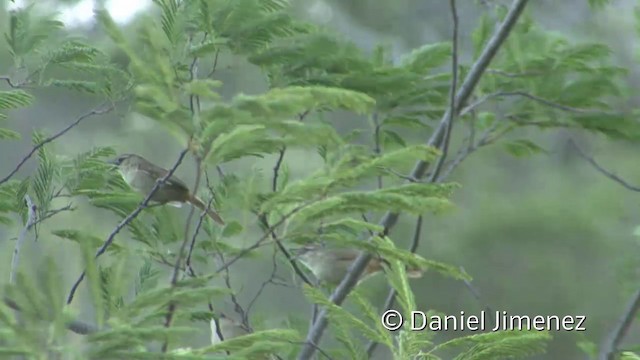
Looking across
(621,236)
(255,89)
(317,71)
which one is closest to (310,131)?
(317,71)

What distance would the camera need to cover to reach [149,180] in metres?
1.31

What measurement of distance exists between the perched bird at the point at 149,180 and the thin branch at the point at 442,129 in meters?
0.25

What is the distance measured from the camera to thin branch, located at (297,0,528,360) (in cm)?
143

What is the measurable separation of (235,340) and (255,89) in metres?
1.46

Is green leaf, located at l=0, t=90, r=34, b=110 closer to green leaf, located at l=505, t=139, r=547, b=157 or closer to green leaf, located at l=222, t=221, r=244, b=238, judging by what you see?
green leaf, located at l=222, t=221, r=244, b=238

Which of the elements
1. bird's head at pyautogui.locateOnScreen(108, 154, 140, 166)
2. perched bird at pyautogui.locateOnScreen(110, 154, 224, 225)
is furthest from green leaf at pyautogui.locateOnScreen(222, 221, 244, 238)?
bird's head at pyautogui.locateOnScreen(108, 154, 140, 166)

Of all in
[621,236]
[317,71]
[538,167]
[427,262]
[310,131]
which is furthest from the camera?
[538,167]

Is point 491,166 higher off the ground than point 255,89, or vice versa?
point 255,89

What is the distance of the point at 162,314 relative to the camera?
83 centimetres

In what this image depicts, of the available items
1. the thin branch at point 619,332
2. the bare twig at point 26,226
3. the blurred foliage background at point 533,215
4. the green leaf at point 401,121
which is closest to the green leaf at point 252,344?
the bare twig at point 26,226

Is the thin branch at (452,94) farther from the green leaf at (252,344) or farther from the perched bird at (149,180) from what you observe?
the green leaf at (252,344)

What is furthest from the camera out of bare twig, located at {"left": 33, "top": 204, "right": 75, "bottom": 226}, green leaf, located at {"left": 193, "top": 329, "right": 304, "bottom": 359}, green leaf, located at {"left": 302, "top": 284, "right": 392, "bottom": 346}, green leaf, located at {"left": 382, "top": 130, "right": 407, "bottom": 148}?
green leaf, located at {"left": 382, "top": 130, "right": 407, "bottom": 148}

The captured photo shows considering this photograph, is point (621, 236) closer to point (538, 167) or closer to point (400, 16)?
point (538, 167)

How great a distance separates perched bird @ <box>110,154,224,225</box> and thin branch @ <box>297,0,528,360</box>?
247 mm
